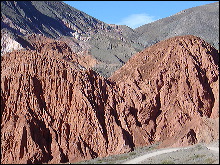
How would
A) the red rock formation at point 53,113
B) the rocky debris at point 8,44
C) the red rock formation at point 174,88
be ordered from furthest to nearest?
the rocky debris at point 8,44
the red rock formation at point 174,88
the red rock formation at point 53,113

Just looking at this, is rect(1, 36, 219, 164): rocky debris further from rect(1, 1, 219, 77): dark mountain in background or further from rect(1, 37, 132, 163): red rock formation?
rect(1, 1, 219, 77): dark mountain in background

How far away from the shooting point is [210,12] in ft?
501

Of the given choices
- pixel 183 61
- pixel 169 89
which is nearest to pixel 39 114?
pixel 169 89

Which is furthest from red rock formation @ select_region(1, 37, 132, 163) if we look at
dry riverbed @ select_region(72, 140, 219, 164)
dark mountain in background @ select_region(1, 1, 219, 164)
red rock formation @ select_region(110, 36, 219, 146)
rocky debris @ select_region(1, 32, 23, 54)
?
rocky debris @ select_region(1, 32, 23, 54)

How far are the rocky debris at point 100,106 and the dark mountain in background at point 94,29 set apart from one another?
30214 millimetres

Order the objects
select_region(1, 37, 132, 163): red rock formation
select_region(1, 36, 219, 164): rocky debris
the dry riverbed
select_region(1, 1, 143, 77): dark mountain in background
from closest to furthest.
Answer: the dry riverbed, select_region(1, 37, 132, 163): red rock formation, select_region(1, 36, 219, 164): rocky debris, select_region(1, 1, 143, 77): dark mountain in background

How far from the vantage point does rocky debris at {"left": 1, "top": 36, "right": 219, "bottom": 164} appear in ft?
Answer: 134

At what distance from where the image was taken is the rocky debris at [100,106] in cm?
4072

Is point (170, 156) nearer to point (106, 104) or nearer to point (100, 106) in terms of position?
point (100, 106)

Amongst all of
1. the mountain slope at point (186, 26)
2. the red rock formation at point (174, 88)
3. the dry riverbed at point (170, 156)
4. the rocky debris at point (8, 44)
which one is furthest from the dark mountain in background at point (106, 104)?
the mountain slope at point (186, 26)

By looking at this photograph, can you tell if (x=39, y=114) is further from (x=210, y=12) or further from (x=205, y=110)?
(x=210, y=12)

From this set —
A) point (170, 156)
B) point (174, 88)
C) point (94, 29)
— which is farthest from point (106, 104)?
point (94, 29)

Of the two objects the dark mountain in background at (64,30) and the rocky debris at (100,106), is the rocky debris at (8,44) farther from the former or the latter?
the rocky debris at (100,106)

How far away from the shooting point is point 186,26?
14338 centimetres
